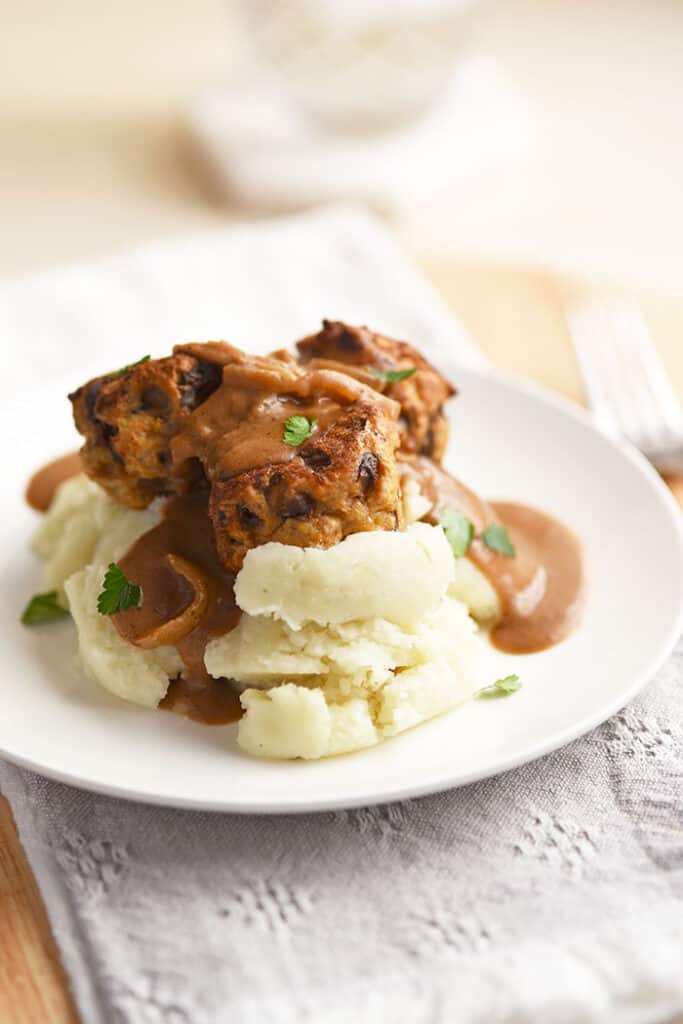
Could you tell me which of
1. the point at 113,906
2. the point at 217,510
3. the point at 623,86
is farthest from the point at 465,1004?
the point at 623,86

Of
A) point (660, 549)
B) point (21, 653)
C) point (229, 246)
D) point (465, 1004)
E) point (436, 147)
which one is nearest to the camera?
point (465, 1004)

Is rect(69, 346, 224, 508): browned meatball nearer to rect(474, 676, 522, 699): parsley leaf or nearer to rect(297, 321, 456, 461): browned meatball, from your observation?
rect(297, 321, 456, 461): browned meatball

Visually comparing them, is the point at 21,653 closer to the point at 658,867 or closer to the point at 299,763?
the point at 299,763

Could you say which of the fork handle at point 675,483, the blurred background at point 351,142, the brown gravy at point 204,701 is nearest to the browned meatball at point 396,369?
the brown gravy at point 204,701

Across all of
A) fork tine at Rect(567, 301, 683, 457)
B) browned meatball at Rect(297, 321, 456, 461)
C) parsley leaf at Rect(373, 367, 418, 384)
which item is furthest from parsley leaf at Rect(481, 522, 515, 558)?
fork tine at Rect(567, 301, 683, 457)

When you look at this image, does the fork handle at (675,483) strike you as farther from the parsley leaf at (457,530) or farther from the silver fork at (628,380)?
the parsley leaf at (457,530)

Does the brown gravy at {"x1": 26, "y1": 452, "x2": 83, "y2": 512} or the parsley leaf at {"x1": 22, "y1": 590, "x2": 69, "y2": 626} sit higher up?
the brown gravy at {"x1": 26, "y1": 452, "x2": 83, "y2": 512}
